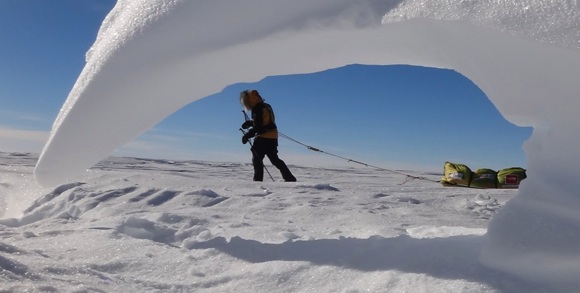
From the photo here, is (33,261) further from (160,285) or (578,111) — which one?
(578,111)

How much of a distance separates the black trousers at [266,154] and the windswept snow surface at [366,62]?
148 inches

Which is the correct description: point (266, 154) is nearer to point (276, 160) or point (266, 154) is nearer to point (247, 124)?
point (276, 160)

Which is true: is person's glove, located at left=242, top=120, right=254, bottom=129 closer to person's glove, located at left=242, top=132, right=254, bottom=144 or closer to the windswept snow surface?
person's glove, located at left=242, top=132, right=254, bottom=144

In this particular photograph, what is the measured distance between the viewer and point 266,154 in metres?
6.26

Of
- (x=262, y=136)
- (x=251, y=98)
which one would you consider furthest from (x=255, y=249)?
(x=251, y=98)

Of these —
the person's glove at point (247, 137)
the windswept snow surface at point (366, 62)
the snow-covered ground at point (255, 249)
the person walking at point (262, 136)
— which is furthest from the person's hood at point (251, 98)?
the windswept snow surface at point (366, 62)

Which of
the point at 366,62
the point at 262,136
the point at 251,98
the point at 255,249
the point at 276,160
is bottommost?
the point at 255,249

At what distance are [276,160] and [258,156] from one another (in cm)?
23

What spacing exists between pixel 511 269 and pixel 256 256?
3.00ft

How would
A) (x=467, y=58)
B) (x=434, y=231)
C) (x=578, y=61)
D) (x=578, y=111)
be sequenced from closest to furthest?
(x=578, y=61) < (x=578, y=111) < (x=467, y=58) < (x=434, y=231)

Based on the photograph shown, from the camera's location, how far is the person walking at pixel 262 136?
620cm

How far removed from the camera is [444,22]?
61.6 inches

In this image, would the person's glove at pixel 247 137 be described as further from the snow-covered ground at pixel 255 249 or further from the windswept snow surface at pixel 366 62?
the windswept snow surface at pixel 366 62

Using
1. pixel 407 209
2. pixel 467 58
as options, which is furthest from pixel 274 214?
pixel 467 58
